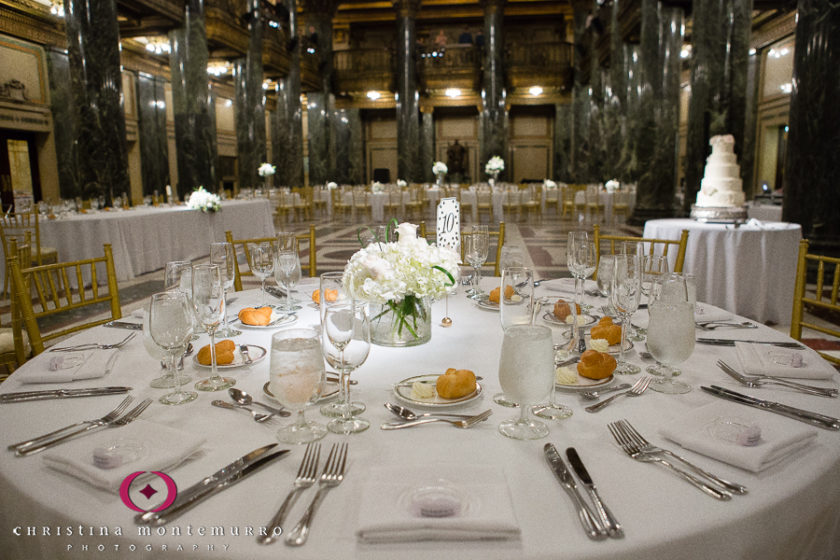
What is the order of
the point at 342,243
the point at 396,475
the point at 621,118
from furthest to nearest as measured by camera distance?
the point at 621,118 → the point at 342,243 → the point at 396,475

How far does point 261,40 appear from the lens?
46.4 feet

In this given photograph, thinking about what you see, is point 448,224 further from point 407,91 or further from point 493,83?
point 493,83

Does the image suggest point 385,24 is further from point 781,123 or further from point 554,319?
point 554,319

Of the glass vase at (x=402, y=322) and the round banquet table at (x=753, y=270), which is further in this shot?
the round banquet table at (x=753, y=270)

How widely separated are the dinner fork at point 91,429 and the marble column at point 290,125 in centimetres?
1576

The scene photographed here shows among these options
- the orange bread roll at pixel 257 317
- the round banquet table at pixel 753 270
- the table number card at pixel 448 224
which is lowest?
the round banquet table at pixel 753 270

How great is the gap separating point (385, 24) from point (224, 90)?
295 inches

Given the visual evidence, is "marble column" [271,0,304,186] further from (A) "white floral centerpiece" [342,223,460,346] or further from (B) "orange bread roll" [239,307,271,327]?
(A) "white floral centerpiece" [342,223,460,346]

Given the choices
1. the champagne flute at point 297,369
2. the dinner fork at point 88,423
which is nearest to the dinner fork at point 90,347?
the dinner fork at point 88,423

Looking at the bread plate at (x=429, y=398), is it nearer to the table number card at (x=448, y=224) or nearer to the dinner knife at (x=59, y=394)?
the dinner knife at (x=59, y=394)

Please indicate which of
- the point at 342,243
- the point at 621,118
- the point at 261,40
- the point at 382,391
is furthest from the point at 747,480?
the point at 261,40

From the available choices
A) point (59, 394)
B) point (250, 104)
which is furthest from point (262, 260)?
point (250, 104)

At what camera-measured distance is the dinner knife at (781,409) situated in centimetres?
110

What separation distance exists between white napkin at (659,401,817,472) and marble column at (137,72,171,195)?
16579 mm
